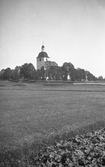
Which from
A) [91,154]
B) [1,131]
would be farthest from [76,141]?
[1,131]

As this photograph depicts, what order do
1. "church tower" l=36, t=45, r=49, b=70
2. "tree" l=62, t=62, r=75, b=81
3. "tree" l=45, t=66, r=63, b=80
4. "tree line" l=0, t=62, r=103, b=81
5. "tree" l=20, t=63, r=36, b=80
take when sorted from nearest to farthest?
"tree" l=20, t=63, r=36, b=80 < "tree line" l=0, t=62, r=103, b=81 < "tree" l=45, t=66, r=63, b=80 < "tree" l=62, t=62, r=75, b=81 < "church tower" l=36, t=45, r=49, b=70

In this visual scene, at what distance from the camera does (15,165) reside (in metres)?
4.00

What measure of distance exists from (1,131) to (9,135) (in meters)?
0.68

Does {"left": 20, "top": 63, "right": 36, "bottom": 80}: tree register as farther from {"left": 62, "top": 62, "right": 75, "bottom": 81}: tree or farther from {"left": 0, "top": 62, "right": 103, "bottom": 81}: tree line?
{"left": 62, "top": 62, "right": 75, "bottom": 81}: tree

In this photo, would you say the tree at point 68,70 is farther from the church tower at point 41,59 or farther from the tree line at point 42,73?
the church tower at point 41,59

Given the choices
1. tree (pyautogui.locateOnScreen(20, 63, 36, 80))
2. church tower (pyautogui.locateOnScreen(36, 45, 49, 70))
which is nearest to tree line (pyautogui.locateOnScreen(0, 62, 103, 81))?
tree (pyautogui.locateOnScreen(20, 63, 36, 80))

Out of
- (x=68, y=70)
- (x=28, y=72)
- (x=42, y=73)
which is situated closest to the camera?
(x=28, y=72)

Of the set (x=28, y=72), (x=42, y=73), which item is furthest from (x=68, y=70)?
(x=28, y=72)

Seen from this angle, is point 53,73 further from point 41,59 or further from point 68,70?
point 41,59

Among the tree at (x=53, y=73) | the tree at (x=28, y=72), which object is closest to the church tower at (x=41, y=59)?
the tree at (x=53, y=73)

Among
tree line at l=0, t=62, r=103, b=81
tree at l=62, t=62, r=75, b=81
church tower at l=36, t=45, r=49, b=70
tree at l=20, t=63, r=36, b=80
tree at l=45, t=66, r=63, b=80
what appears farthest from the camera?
church tower at l=36, t=45, r=49, b=70

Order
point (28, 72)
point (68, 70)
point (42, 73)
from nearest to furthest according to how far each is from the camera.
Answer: point (28, 72), point (42, 73), point (68, 70)

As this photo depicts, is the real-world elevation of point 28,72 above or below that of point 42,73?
above

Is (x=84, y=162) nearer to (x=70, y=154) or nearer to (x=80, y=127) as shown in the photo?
(x=70, y=154)
